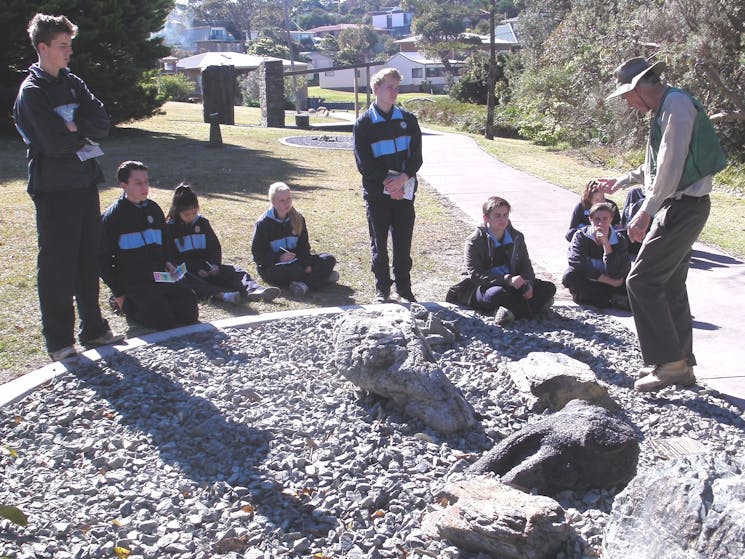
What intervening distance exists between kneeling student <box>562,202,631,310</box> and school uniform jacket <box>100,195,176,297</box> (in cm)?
332

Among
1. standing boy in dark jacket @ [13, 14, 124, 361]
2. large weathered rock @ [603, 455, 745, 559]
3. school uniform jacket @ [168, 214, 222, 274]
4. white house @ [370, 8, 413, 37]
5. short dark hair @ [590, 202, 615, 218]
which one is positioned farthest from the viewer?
white house @ [370, 8, 413, 37]

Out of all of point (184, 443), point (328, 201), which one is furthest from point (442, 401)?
point (328, 201)

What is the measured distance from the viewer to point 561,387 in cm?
424

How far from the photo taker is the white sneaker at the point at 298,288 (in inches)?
267

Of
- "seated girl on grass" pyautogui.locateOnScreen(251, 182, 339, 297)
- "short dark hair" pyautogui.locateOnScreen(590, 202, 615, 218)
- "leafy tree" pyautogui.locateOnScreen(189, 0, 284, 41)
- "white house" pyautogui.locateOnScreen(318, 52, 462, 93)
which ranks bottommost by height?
"seated girl on grass" pyautogui.locateOnScreen(251, 182, 339, 297)

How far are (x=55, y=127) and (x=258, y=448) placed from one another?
2.31 m

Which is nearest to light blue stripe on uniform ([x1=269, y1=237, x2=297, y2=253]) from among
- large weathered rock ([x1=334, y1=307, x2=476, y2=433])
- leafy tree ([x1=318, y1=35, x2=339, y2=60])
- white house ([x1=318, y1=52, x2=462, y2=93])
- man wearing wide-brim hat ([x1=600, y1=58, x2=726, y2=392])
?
large weathered rock ([x1=334, y1=307, x2=476, y2=433])

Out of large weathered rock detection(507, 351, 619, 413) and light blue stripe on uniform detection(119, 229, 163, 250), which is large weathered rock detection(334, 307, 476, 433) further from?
light blue stripe on uniform detection(119, 229, 163, 250)

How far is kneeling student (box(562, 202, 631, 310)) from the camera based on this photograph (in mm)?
6254

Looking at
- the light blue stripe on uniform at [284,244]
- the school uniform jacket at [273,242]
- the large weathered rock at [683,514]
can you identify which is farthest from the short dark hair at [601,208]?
the large weathered rock at [683,514]

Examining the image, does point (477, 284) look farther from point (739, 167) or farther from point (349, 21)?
point (349, 21)

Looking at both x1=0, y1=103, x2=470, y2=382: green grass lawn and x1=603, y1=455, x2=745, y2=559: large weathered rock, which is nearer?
x1=603, y1=455, x2=745, y2=559: large weathered rock

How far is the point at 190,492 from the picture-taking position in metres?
3.46

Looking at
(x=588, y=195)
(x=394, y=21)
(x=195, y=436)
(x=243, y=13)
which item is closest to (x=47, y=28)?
(x=195, y=436)
